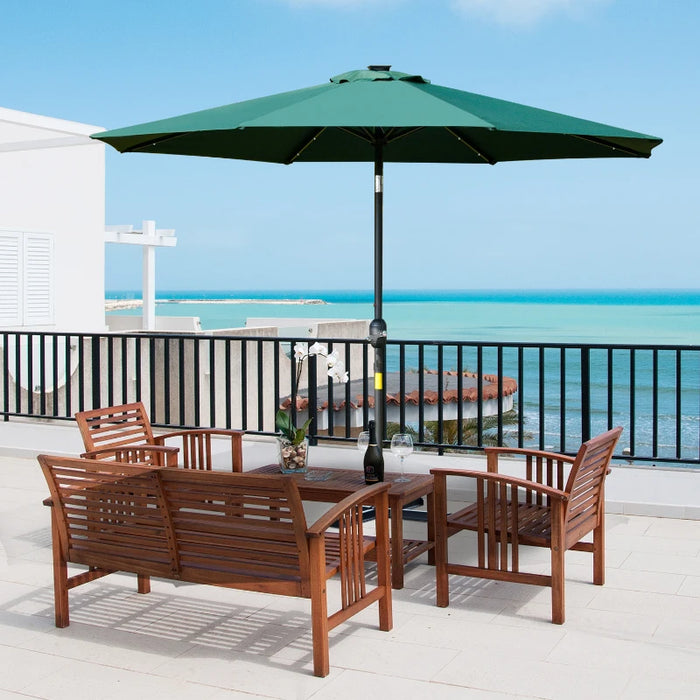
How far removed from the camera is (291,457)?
14.5 feet

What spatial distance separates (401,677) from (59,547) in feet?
4.58

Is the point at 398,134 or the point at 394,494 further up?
the point at 398,134

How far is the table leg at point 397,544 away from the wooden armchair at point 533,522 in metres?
0.20

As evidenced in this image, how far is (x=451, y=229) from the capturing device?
5872 centimetres

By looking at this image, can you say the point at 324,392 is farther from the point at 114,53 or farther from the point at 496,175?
the point at 496,175

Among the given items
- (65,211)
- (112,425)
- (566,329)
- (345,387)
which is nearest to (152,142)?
(112,425)

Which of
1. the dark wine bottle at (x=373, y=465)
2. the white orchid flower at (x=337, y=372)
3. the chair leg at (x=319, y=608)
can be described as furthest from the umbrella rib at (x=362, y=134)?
the chair leg at (x=319, y=608)

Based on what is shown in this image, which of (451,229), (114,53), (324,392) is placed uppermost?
(114,53)

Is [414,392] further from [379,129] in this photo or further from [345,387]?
[379,129]

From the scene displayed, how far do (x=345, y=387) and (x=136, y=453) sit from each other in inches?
117

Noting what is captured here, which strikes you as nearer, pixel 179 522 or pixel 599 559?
pixel 179 522

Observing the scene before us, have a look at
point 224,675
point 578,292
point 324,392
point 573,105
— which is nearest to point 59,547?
point 224,675

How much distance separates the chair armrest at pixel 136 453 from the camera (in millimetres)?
4520

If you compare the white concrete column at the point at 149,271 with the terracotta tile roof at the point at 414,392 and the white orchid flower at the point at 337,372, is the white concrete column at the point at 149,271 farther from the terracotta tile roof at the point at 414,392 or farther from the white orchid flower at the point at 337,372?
the white orchid flower at the point at 337,372
